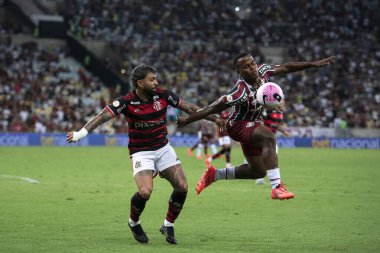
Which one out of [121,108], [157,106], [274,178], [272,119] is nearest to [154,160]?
[157,106]

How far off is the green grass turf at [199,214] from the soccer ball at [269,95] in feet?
6.48

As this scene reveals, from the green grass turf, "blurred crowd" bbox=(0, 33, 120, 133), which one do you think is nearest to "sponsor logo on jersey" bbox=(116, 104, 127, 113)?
the green grass turf

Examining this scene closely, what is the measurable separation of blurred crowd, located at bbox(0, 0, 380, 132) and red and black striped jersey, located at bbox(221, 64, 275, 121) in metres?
31.8

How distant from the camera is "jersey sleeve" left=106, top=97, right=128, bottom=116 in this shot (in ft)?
34.1

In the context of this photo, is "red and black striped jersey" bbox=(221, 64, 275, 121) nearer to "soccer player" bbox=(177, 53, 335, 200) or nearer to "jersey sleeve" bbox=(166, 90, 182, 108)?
"soccer player" bbox=(177, 53, 335, 200)

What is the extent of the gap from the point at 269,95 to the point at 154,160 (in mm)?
1989

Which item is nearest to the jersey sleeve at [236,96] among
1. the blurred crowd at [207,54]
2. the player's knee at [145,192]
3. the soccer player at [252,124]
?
the soccer player at [252,124]

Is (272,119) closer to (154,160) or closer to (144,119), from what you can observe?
(154,160)

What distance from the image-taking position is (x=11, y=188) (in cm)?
1862

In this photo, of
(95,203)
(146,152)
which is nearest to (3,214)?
(95,203)

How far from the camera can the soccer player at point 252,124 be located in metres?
11.6

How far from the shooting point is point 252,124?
12.2 meters

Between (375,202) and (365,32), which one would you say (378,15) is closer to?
(365,32)

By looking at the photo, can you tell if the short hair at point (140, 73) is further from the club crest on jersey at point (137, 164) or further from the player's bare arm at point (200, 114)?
the club crest on jersey at point (137, 164)
